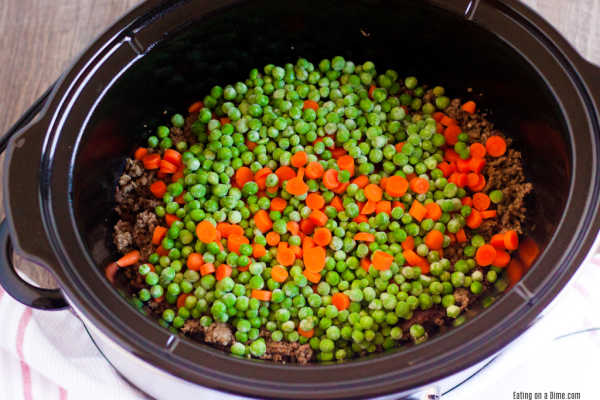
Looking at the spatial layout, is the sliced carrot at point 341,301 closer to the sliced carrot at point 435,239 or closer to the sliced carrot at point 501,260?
the sliced carrot at point 435,239

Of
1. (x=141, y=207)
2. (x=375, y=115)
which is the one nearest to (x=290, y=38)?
(x=375, y=115)

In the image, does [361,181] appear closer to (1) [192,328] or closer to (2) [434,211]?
(2) [434,211]

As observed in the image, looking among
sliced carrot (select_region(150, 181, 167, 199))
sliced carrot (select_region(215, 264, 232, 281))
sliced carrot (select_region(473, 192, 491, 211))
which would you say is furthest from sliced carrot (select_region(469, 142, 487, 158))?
sliced carrot (select_region(150, 181, 167, 199))

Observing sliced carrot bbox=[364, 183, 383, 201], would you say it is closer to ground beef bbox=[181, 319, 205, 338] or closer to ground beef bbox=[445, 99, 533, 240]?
ground beef bbox=[445, 99, 533, 240]

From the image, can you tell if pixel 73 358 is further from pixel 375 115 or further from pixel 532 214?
pixel 532 214

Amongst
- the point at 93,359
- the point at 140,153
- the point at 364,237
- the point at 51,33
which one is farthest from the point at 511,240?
the point at 51,33

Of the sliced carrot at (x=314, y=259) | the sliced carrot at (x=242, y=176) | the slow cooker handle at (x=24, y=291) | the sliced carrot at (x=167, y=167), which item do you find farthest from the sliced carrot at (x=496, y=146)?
the slow cooker handle at (x=24, y=291)
